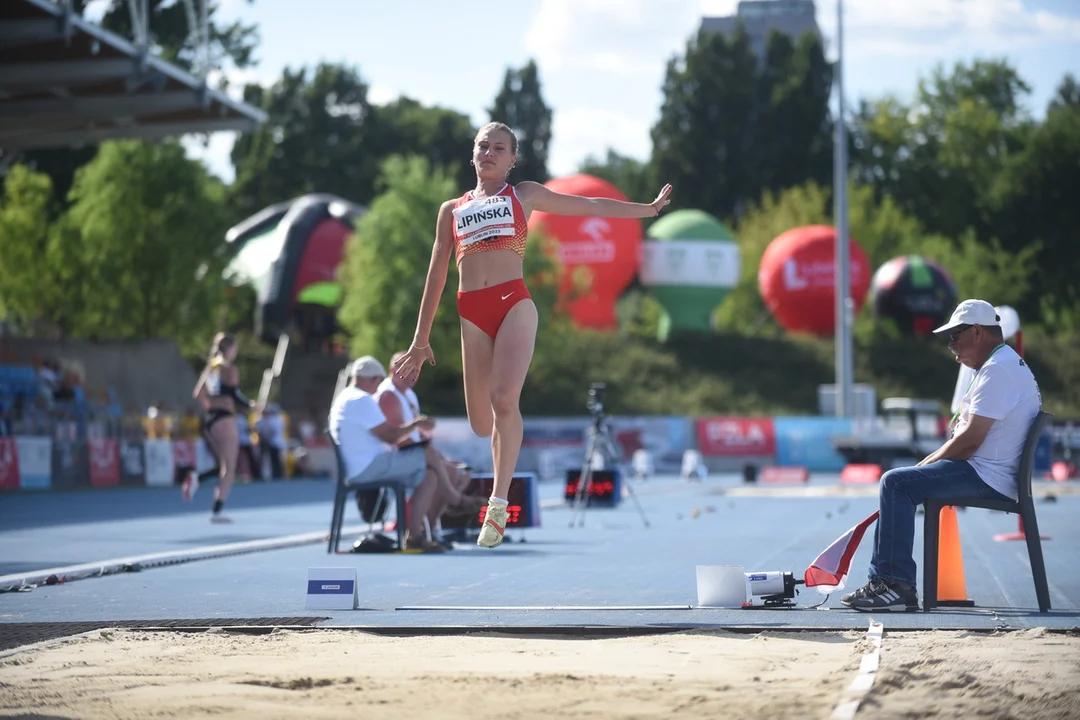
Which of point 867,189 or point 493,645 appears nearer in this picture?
point 493,645

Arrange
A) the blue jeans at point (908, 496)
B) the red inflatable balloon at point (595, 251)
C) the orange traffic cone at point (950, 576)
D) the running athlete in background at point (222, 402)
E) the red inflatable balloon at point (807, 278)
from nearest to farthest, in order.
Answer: the blue jeans at point (908, 496), the orange traffic cone at point (950, 576), the running athlete in background at point (222, 402), the red inflatable balloon at point (595, 251), the red inflatable balloon at point (807, 278)

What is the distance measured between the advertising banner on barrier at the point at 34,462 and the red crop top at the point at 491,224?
20.5 m

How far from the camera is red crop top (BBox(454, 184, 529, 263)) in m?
7.75

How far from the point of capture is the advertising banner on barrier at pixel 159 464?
30.8m

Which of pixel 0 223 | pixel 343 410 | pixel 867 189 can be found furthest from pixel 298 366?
pixel 343 410

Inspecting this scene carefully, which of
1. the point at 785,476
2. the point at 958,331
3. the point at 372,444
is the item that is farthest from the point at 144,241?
the point at 958,331

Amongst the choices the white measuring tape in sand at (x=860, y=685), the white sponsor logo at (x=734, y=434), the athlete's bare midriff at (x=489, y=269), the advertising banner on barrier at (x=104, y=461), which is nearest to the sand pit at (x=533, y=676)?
the white measuring tape in sand at (x=860, y=685)

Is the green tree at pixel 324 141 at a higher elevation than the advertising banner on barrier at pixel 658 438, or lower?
higher

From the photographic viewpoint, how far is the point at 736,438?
44281 millimetres

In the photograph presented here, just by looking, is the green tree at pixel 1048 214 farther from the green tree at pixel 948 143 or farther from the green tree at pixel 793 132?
the green tree at pixel 793 132

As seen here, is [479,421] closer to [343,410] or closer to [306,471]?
[343,410]

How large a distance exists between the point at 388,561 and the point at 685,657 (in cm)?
628

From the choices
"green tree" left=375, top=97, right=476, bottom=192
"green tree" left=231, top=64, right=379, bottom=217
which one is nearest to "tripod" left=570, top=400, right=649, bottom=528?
"green tree" left=231, top=64, right=379, bottom=217

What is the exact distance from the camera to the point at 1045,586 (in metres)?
8.02
